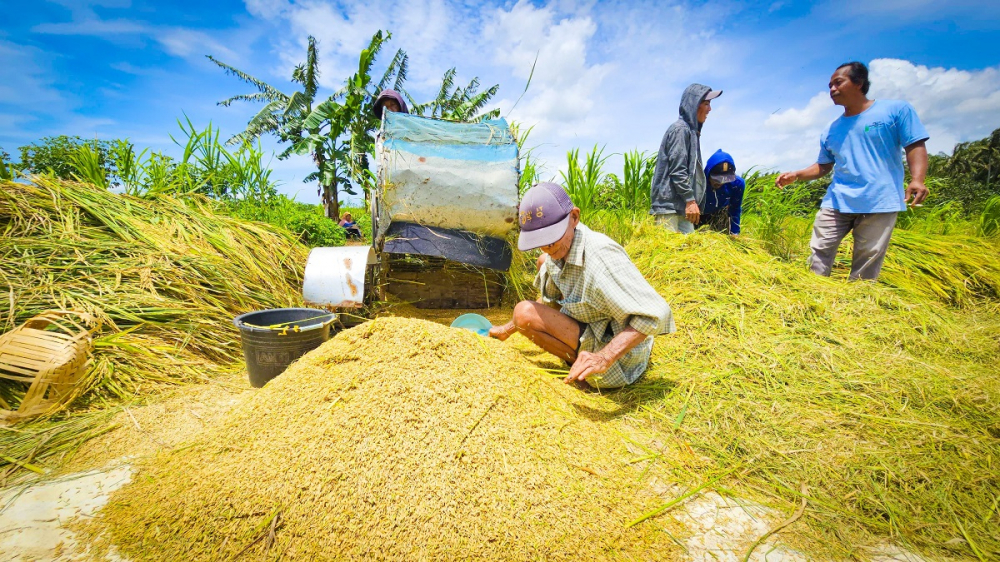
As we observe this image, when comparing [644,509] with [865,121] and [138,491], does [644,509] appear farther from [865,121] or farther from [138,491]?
[865,121]

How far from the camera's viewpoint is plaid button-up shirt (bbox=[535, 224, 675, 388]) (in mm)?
1506

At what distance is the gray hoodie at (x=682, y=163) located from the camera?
2957 millimetres

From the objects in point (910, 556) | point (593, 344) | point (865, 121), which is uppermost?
point (865, 121)

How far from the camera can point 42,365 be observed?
166 centimetres

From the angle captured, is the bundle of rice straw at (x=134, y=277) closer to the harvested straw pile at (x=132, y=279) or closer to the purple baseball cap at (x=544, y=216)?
the harvested straw pile at (x=132, y=279)

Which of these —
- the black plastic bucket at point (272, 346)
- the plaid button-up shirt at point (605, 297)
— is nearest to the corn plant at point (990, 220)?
the plaid button-up shirt at point (605, 297)

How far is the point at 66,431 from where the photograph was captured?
63.2 inches

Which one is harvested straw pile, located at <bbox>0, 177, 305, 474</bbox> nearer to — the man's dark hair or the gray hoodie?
the gray hoodie

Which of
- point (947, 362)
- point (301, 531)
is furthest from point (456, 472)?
point (947, 362)

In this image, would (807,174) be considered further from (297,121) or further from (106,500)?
(297,121)

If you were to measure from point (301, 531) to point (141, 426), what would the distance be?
1.13 metres

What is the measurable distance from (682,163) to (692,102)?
487 millimetres

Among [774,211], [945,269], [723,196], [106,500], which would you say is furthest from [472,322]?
[945,269]

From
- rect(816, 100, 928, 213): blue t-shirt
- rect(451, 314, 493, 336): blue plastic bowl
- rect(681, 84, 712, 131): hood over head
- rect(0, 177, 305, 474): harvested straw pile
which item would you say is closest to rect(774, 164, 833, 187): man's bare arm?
rect(816, 100, 928, 213): blue t-shirt
